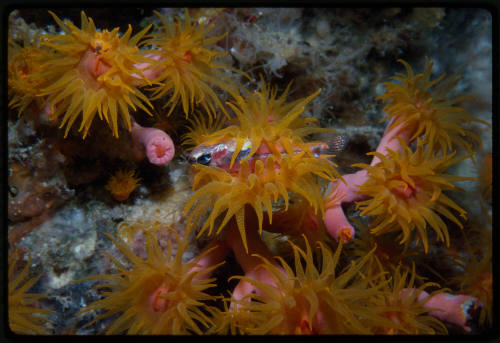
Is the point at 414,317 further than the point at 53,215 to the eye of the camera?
No

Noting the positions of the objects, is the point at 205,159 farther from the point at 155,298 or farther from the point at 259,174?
the point at 155,298

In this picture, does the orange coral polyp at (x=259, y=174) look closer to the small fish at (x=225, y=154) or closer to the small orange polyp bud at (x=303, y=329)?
the small fish at (x=225, y=154)

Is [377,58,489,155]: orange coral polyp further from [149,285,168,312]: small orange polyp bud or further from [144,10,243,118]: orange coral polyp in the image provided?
[149,285,168,312]: small orange polyp bud

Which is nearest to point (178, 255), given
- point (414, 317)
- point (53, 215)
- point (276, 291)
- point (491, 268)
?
point (276, 291)

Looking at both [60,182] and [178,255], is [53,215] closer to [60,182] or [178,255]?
[60,182]

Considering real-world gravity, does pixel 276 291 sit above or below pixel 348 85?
below

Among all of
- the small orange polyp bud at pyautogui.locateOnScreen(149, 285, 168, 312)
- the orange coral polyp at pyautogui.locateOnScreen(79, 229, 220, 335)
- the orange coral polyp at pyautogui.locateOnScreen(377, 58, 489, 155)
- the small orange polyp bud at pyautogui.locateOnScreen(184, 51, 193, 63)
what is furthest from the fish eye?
the orange coral polyp at pyautogui.locateOnScreen(377, 58, 489, 155)

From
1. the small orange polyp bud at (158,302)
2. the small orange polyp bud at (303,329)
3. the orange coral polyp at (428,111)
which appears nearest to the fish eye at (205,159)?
the small orange polyp bud at (158,302)
